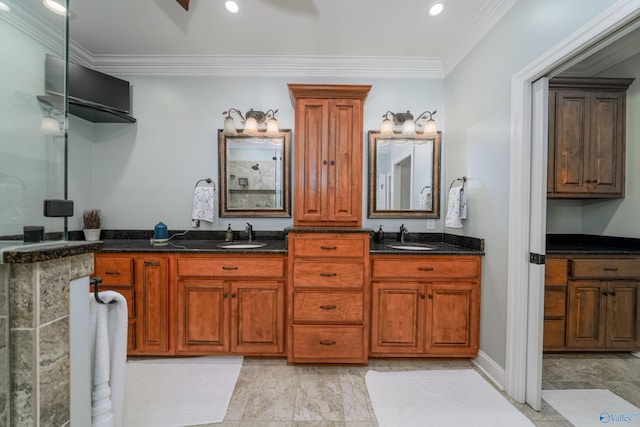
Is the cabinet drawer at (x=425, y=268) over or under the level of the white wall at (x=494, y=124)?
under

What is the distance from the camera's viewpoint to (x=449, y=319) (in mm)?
2184

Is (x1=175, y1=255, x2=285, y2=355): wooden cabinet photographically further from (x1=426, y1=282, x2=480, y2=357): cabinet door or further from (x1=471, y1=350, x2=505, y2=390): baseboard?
(x1=471, y1=350, x2=505, y2=390): baseboard

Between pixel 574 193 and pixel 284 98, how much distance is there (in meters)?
3.00

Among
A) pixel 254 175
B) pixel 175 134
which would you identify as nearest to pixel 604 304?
pixel 254 175

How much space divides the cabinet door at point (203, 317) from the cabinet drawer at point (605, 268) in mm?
3093

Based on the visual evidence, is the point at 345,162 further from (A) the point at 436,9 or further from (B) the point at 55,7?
(B) the point at 55,7

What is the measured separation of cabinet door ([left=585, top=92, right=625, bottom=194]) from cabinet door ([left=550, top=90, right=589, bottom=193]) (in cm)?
7

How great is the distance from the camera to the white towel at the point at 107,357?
951mm

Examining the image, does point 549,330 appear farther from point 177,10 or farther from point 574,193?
point 177,10

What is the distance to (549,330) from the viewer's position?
2318 mm

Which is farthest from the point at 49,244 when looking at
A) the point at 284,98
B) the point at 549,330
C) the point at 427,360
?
the point at 549,330

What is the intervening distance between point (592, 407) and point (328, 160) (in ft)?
8.29

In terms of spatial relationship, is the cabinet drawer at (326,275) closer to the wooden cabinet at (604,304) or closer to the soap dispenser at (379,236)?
the soap dispenser at (379,236)

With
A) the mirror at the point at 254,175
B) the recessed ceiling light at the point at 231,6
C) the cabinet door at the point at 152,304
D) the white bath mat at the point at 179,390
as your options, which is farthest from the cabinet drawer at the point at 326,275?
→ the recessed ceiling light at the point at 231,6
